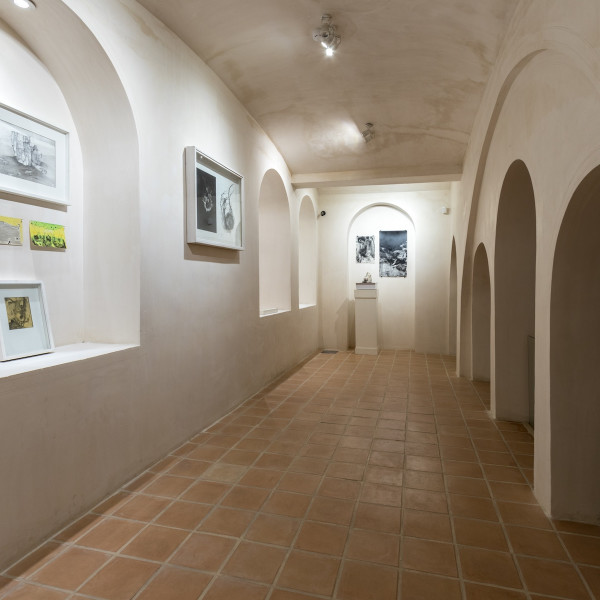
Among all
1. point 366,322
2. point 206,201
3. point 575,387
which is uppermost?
point 206,201

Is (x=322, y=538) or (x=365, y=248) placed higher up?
(x=365, y=248)

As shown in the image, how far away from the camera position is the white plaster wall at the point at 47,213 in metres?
2.67

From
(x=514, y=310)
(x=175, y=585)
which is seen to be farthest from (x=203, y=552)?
(x=514, y=310)

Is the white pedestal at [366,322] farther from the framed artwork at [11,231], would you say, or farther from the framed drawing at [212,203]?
the framed artwork at [11,231]

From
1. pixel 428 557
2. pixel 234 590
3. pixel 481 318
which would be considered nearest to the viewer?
pixel 234 590

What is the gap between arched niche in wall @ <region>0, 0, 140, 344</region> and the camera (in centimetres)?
307

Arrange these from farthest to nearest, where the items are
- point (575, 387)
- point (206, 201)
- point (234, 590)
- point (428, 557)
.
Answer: point (206, 201) < point (575, 387) < point (428, 557) < point (234, 590)

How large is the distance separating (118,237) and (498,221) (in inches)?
142

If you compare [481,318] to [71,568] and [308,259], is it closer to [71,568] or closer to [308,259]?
[308,259]

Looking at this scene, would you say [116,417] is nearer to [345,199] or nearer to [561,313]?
[561,313]

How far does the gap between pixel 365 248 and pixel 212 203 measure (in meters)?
6.18

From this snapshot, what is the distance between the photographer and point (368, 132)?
5.74 m

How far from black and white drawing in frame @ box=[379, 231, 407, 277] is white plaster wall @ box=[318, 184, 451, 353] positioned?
0.26 meters

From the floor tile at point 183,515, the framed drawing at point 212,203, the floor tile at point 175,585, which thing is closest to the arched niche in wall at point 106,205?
the framed drawing at point 212,203
